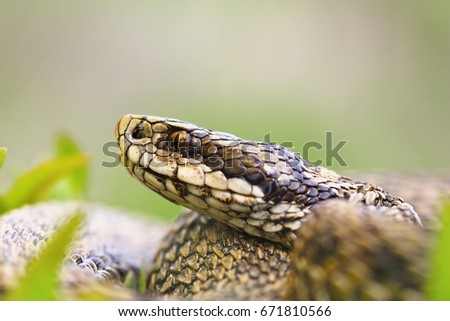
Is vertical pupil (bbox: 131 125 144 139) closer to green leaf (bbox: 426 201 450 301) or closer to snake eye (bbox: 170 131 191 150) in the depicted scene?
snake eye (bbox: 170 131 191 150)

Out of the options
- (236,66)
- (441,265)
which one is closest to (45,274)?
(441,265)

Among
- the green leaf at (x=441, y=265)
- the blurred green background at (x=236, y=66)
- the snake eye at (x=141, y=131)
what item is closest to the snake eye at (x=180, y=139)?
the snake eye at (x=141, y=131)

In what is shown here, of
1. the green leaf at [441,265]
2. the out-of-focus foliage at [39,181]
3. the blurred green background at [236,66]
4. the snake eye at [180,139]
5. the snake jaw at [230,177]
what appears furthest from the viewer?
the blurred green background at [236,66]

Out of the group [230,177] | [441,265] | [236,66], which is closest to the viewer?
[441,265]

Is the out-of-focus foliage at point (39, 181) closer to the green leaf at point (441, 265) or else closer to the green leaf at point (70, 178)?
the green leaf at point (70, 178)

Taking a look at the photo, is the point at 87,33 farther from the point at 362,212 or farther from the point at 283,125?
the point at 362,212

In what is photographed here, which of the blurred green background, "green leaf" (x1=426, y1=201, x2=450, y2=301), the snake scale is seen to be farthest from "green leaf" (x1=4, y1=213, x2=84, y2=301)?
the blurred green background

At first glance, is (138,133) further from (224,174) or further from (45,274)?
(45,274)
